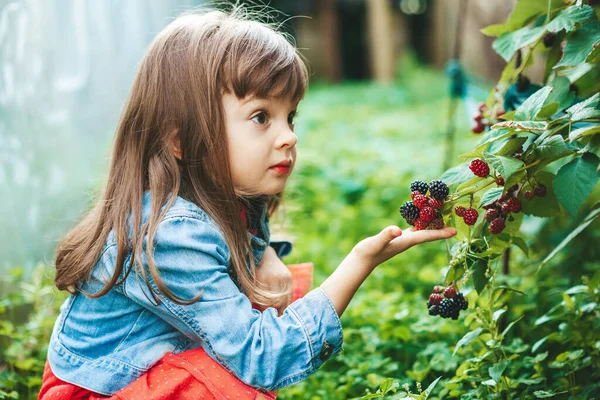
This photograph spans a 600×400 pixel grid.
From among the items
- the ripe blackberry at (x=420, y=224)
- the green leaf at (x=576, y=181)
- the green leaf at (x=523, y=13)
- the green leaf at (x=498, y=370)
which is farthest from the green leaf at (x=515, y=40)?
the green leaf at (x=498, y=370)

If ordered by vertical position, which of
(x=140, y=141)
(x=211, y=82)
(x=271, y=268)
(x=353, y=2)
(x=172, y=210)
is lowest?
(x=271, y=268)

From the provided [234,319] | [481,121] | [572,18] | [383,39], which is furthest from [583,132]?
[383,39]

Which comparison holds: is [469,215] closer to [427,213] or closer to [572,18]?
[427,213]

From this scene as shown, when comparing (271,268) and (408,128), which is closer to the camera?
(271,268)

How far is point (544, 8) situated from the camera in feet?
4.92

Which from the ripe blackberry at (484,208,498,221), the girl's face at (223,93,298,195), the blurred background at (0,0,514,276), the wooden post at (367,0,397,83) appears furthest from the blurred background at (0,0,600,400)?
the wooden post at (367,0,397,83)

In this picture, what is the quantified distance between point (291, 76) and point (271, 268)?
518 millimetres

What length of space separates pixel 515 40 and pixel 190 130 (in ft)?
2.52

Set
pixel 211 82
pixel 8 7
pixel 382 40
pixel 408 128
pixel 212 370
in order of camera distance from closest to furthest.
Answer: pixel 212 370, pixel 211 82, pixel 8 7, pixel 408 128, pixel 382 40

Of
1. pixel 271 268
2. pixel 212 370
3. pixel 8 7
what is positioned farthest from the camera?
pixel 8 7

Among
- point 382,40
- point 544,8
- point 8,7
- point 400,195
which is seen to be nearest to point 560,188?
point 544,8

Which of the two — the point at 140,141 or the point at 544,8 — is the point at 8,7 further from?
the point at 544,8

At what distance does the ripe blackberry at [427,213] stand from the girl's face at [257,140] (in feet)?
1.24

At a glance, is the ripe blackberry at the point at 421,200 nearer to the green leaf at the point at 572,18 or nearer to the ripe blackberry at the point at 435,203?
the ripe blackberry at the point at 435,203
